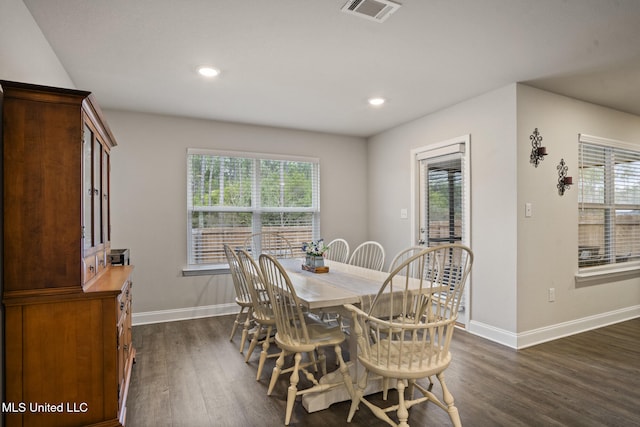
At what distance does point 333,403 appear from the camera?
7.50ft

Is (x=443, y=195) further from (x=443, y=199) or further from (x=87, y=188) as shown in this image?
(x=87, y=188)

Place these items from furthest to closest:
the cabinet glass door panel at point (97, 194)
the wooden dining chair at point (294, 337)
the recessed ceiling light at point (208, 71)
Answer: the recessed ceiling light at point (208, 71) < the cabinet glass door panel at point (97, 194) < the wooden dining chair at point (294, 337)

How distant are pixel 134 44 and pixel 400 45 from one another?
6.11ft

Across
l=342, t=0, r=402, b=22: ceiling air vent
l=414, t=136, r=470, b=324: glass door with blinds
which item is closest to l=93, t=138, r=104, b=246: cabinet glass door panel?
l=342, t=0, r=402, b=22: ceiling air vent

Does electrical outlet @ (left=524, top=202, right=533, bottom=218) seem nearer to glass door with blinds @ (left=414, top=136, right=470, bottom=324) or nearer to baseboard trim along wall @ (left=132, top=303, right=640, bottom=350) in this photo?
glass door with blinds @ (left=414, top=136, right=470, bottom=324)

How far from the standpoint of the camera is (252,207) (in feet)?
15.3

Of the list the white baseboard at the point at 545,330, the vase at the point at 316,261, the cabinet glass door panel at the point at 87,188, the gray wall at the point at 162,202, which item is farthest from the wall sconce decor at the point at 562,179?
the cabinet glass door panel at the point at 87,188

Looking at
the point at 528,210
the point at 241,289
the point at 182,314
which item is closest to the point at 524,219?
the point at 528,210

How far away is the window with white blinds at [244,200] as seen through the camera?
4.39 metres

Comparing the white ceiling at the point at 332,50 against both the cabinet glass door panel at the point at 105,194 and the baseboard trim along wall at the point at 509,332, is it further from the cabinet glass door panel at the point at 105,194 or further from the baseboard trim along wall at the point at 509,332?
the baseboard trim along wall at the point at 509,332

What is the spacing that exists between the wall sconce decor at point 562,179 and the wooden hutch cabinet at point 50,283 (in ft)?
12.7

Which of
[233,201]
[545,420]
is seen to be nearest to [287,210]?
[233,201]

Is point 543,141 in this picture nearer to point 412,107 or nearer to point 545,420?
point 412,107

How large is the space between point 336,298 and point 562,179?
9.34 feet
